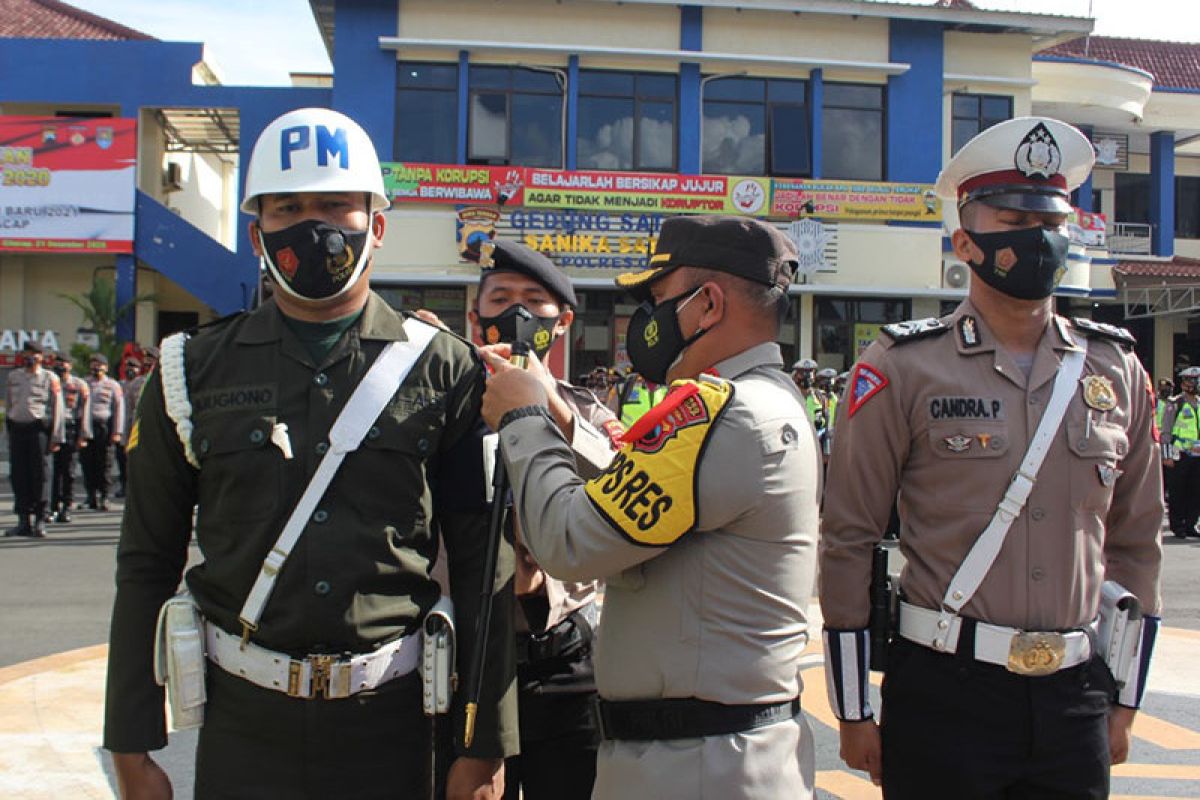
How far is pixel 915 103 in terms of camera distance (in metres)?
21.5

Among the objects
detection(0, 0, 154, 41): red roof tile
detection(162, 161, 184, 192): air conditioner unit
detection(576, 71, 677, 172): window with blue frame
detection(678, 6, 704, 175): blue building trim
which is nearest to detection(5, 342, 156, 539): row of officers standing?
detection(576, 71, 677, 172): window with blue frame

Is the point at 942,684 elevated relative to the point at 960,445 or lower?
lower

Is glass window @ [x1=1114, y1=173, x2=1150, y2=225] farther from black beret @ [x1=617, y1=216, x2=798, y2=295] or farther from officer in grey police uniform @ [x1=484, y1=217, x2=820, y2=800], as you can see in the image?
officer in grey police uniform @ [x1=484, y1=217, x2=820, y2=800]

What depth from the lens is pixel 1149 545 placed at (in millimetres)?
2857

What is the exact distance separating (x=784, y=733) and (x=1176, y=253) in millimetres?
30095

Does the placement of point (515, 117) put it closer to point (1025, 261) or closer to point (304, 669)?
point (1025, 261)

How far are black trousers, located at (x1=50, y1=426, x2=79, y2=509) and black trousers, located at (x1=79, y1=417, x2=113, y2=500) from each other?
0.37 metres

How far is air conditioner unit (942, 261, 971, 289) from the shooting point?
20.7m

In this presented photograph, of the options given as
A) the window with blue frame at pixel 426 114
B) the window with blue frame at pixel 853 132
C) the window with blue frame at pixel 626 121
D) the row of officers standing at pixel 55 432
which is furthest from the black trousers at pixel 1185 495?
the window with blue frame at pixel 426 114

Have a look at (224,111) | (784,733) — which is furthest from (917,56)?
(784,733)

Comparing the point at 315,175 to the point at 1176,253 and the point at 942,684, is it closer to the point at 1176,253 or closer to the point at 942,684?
the point at 942,684

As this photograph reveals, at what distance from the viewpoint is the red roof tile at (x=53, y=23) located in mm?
27188

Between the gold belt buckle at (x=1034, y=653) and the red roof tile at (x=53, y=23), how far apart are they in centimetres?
2987

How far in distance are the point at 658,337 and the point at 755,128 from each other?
774 inches
